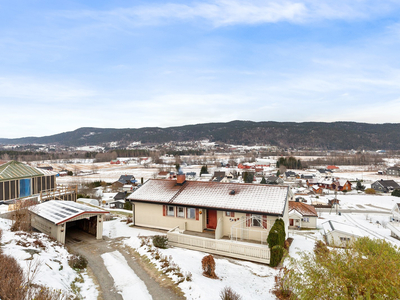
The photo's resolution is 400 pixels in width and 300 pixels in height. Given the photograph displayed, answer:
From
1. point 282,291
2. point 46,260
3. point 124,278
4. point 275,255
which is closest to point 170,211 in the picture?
point 124,278

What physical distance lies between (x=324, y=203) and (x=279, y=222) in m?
51.0

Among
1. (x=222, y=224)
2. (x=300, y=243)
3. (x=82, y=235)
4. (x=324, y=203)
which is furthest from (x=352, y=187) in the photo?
(x=82, y=235)

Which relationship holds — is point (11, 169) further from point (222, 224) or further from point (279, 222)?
point (279, 222)

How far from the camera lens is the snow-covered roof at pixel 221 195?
647 inches

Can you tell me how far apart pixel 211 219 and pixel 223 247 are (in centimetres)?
337

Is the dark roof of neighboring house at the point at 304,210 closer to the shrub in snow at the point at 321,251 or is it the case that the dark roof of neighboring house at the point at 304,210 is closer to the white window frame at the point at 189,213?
the white window frame at the point at 189,213

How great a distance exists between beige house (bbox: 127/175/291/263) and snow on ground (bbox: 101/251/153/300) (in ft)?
13.9

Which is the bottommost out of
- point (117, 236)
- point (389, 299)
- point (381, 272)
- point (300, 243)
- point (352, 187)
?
point (352, 187)

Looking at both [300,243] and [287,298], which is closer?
[287,298]

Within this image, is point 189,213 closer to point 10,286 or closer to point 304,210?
point 10,286

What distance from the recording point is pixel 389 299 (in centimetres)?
557

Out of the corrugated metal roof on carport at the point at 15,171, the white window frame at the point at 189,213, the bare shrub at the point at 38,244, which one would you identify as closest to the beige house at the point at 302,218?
the white window frame at the point at 189,213

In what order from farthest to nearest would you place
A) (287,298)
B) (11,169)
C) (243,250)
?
1. (11,169)
2. (243,250)
3. (287,298)

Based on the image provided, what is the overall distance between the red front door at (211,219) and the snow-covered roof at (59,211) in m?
7.21
